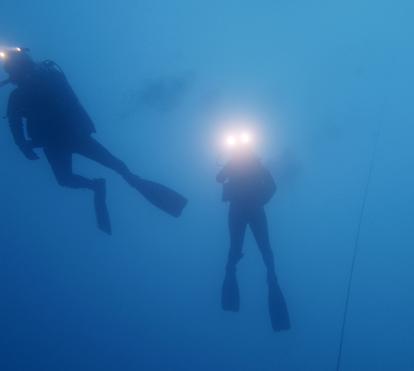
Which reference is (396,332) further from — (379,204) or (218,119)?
(218,119)

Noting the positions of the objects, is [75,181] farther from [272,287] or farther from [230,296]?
[272,287]

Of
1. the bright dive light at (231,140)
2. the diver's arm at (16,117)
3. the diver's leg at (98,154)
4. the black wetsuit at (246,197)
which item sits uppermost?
the bright dive light at (231,140)

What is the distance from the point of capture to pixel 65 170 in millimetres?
7172

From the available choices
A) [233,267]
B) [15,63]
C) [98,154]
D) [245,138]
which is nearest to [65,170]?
[98,154]

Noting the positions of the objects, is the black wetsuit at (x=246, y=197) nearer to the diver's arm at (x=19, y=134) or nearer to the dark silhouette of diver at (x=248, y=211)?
Result: the dark silhouette of diver at (x=248, y=211)

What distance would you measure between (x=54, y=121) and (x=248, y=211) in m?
3.62

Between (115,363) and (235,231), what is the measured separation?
21787mm

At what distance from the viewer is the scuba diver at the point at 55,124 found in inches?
250

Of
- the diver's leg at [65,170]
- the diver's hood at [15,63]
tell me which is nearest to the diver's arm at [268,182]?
the diver's leg at [65,170]

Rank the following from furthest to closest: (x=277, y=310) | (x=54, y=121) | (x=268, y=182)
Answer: (x=277, y=310) < (x=268, y=182) < (x=54, y=121)

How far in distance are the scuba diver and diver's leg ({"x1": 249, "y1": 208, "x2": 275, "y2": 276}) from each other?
1.39 meters

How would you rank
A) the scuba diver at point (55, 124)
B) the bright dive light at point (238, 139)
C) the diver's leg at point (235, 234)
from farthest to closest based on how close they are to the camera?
1. the diver's leg at point (235, 234)
2. the bright dive light at point (238, 139)
3. the scuba diver at point (55, 124)

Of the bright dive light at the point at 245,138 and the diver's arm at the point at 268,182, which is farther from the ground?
the bright dive light at the point at 245,138

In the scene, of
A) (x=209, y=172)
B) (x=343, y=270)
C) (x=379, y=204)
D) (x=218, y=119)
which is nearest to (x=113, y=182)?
(x=209, y=172)
